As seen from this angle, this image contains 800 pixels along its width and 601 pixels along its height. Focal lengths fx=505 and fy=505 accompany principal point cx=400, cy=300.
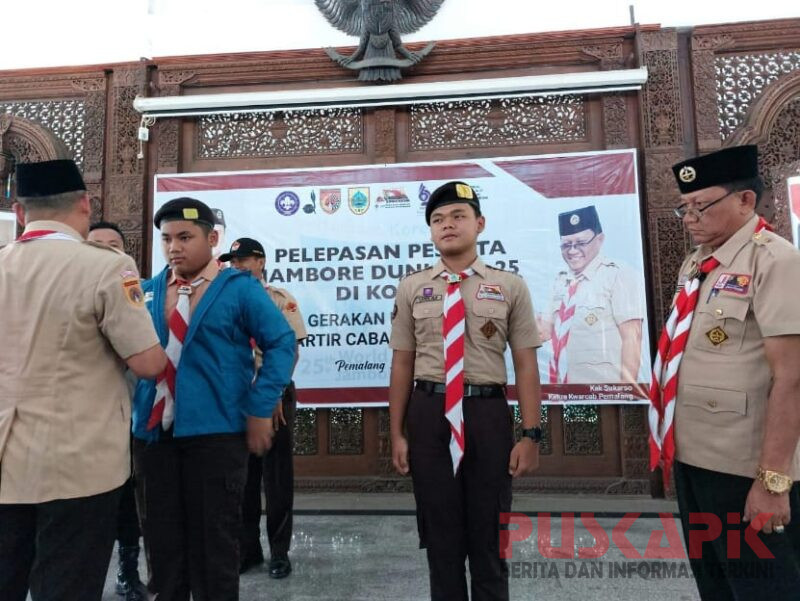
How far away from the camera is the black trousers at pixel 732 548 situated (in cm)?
126

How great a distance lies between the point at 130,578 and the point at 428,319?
5.75ft

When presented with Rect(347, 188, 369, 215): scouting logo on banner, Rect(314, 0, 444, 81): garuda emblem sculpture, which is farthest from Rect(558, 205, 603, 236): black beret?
Rect(314, 0, 444, 81): garuda emblem sculpture

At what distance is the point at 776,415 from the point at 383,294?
104 inches

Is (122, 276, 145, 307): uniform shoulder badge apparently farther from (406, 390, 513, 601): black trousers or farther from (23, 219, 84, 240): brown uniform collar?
(406, 390, 513, 601): black trousers

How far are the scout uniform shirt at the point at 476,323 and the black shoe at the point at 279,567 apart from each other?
4.30ft

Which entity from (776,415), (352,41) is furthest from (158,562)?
(352,41)

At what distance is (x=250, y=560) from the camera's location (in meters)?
2.46

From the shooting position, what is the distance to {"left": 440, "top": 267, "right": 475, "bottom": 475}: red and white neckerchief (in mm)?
1606

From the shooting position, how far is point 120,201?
385cm

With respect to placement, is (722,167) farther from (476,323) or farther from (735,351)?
(476,323)

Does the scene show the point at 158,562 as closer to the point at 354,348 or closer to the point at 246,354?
the point at 246,354

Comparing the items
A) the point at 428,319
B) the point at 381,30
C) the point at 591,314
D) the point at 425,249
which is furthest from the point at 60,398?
the point at 381,30

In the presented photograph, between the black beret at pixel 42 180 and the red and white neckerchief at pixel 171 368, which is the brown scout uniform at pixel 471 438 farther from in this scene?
the black beret at pixel 42 180

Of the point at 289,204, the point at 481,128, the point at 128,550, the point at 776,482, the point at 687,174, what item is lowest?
the point at 128,550
